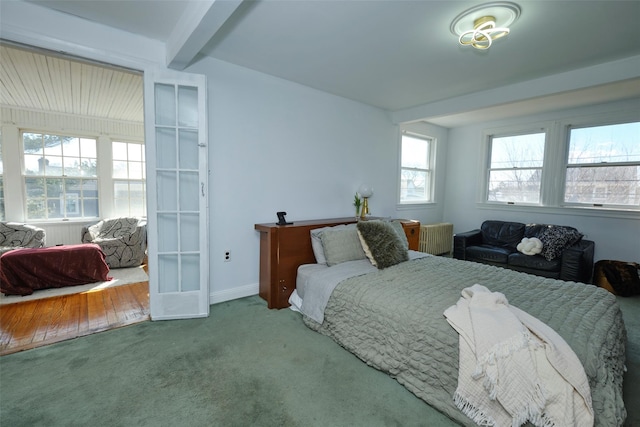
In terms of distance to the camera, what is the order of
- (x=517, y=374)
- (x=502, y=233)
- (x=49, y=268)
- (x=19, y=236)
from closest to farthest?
(x=517, y=374), (x=49, y=268), (x=19, y=236), (x=502, y=233)

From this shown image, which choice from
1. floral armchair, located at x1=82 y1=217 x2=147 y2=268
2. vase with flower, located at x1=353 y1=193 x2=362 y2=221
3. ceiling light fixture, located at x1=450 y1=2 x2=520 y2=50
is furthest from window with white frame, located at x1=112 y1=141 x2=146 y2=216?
ceiling light fixture, located at x1=450 y1=2 x2=520 y2=50

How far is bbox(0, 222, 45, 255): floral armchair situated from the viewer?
4203 mm

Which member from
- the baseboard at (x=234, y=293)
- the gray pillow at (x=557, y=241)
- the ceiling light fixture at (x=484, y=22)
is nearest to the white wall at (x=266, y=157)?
the baseboard at (x=234, y=293)

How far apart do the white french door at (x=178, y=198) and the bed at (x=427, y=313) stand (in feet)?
3.38

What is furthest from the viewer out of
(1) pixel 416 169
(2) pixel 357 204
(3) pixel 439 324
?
(1) pixel 416 169

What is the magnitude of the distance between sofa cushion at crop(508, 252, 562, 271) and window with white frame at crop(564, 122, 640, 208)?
4.41 feet

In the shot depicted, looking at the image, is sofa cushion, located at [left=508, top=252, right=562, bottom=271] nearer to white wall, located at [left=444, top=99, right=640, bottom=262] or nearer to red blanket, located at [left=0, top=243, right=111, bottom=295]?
white wall, located at [left=444, top=99, right=640, bottom=262]

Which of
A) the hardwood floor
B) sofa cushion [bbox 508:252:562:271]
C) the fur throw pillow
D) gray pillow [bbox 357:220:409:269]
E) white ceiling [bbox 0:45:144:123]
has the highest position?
white ceiling [bbox 0:45:144:123]

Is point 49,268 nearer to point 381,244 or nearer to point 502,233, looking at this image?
point 381,244

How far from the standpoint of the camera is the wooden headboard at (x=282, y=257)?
114 inches

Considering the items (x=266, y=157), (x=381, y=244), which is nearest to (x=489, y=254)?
(x=381, y=244)

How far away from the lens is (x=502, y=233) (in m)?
4.56

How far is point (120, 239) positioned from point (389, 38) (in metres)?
4.57

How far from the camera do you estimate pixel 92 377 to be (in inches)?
72.9
